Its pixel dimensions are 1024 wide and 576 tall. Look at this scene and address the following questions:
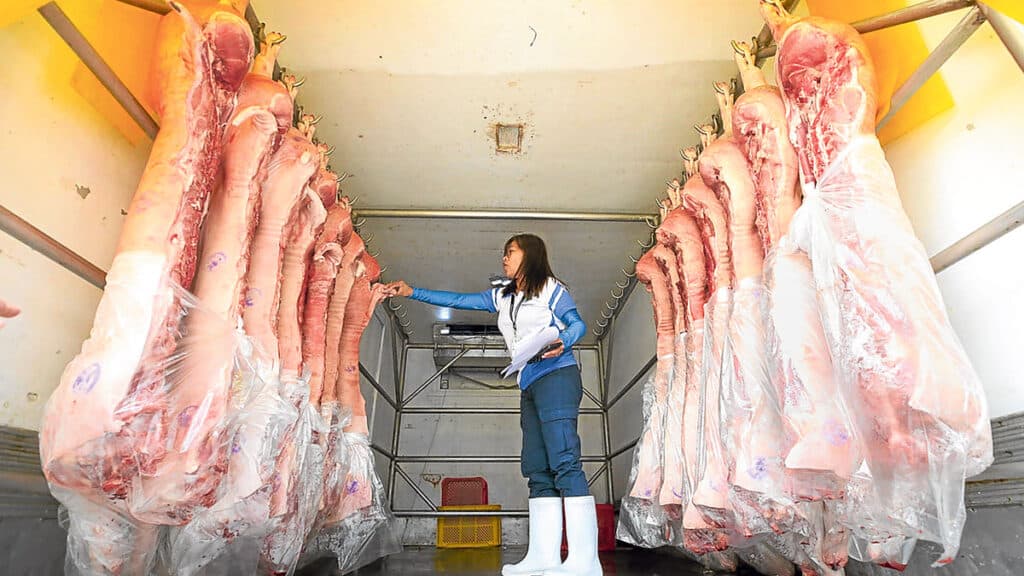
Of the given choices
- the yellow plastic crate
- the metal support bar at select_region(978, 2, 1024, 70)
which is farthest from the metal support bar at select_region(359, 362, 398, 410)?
the metal support bar at select_region(978, 2, 1024, 70)

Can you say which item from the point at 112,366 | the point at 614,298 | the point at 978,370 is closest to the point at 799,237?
the point at 978,370

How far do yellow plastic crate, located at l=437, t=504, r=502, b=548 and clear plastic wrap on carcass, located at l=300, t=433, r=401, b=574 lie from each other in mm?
1391

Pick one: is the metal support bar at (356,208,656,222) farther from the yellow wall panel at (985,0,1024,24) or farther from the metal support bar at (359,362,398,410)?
the yellow wall panel at (985,0,1024,24)

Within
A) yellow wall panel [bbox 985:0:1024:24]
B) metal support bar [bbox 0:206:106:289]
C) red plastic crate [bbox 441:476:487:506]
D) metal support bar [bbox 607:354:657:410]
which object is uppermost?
yellow wall panel [bbox 985:0:1024:24]

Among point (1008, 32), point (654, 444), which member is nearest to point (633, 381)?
point (654, 444)

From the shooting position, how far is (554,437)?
232 centimetres

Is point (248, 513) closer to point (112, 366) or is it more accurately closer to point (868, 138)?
point (112, 366)

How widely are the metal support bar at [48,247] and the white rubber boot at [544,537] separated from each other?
64.0 inches

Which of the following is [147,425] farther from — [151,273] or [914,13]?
[914,13]

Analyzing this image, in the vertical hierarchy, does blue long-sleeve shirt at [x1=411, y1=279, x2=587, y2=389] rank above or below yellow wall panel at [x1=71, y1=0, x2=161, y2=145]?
below

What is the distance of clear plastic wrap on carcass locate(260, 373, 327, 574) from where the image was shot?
1.90 m

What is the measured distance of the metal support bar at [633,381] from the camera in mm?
3944

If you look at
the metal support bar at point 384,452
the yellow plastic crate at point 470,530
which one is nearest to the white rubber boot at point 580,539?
the yellow plastic crate at point 470,530

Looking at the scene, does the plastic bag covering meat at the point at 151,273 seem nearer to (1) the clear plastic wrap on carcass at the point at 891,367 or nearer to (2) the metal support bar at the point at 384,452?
(1) the clear plastic wrap on carcass at the point at 891,367
